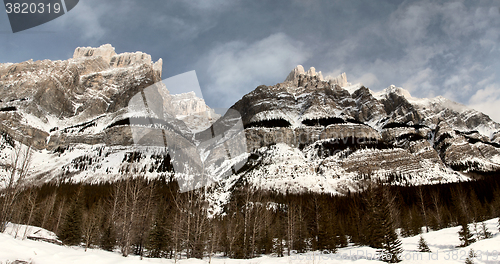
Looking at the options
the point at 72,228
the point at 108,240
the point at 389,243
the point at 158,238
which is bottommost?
the point at 108,240

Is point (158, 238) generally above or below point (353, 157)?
below

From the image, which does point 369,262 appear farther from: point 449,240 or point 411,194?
point 411,194

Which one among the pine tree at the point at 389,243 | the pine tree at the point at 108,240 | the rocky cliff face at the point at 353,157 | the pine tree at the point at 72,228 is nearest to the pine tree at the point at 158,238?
the pine tree at the point at 108,240

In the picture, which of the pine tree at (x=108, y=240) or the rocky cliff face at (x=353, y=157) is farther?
the rocky cliff face at (x=353, y=157)

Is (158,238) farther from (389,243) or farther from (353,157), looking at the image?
(353,157)

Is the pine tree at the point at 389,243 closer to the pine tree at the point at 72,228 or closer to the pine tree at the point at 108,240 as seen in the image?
the pine tree at the point at 108,240

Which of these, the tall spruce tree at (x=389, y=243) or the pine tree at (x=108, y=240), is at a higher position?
the tall spruce tree at (x=389, y=243)

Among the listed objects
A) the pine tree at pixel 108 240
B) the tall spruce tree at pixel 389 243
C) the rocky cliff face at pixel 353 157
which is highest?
the rocky cliff face at pixel 353 157

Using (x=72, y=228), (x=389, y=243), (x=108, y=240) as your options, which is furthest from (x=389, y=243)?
(x=72, y=228)

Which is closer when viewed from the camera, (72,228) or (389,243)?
(389,243)

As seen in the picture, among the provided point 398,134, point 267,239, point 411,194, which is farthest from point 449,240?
point 398,134

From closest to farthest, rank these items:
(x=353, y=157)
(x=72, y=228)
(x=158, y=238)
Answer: (x=72, y=228) < (x=158, y=238) < (x=353, y=157)

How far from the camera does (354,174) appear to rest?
127 m

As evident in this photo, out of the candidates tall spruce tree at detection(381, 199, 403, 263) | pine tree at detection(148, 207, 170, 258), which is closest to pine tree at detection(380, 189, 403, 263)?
tall spruce tree at detection(381, 199, 403, 263)
